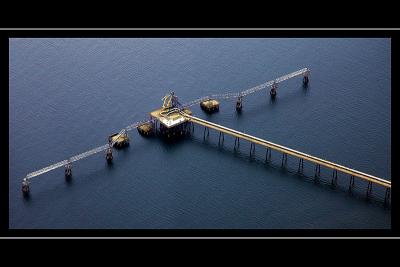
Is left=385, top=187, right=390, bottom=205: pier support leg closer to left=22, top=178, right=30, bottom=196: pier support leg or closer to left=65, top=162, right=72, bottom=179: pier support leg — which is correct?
left=65, top=162, right=72, bottom=179: pier support leg

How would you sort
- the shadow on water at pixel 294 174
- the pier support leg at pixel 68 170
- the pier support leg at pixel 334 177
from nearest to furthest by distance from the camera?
the shadow on water at pixel 294 174 < the pier support leg at pixel 334 177 < the pier support leg at pixel 68 170

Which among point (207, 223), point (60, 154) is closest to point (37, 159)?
point (60, 154)

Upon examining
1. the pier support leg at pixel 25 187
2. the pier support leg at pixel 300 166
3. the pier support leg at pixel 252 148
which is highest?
→ the pier support leg at pixel 252 148

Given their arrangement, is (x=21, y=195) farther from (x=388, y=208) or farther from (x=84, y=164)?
(x=388, y=208)

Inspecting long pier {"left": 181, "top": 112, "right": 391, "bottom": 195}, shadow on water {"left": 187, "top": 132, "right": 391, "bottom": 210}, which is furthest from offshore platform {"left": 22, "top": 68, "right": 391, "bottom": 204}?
shadow on water {"left": 187, "top": 132, "right": 391, "bottom": 210}

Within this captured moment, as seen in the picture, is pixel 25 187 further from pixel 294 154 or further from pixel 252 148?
pixel 294 154

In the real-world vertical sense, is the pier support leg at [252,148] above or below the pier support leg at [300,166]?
above

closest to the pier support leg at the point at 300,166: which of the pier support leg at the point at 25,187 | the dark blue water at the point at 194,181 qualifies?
the dark blue water at the point at 194,181

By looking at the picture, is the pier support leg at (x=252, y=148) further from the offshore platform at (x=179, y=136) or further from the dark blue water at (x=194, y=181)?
the dark blue water at (x=194, y=181)

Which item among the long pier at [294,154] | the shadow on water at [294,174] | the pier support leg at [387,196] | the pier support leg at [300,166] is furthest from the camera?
the pier support leg at [300,166]
